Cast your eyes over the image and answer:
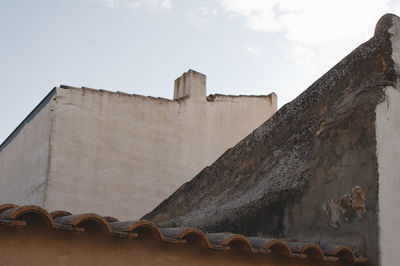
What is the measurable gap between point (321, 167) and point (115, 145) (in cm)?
878

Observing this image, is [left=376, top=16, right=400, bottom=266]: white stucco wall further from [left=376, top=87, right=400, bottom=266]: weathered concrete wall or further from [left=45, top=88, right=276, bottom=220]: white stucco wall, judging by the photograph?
→ [left=45, top=88, right=276, bottom=220]: white stucco wall

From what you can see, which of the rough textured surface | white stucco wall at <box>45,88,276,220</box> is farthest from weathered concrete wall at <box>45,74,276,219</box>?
the rough textured surface

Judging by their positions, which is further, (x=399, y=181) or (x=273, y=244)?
(x=399, y=181)

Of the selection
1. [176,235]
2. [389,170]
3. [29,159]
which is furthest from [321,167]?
[29,159]

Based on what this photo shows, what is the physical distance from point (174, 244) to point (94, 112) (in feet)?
30.5

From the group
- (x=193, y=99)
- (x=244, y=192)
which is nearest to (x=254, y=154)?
(x=244, y=192)

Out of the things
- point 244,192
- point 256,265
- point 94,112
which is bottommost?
point 256,265

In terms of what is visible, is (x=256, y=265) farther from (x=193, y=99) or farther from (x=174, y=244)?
(x=193, y=99)

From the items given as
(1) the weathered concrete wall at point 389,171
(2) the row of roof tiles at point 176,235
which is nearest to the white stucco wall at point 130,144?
(2) the row of roof tiles at point 176,235

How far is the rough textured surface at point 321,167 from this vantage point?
4.27 metres

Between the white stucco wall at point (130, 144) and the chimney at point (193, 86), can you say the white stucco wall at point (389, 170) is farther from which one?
the chimney at point (193, 86)

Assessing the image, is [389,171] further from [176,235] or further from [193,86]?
[193,86]

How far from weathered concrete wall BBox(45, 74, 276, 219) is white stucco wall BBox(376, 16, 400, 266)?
864 cm

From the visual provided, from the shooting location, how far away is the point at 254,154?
6387 mm
